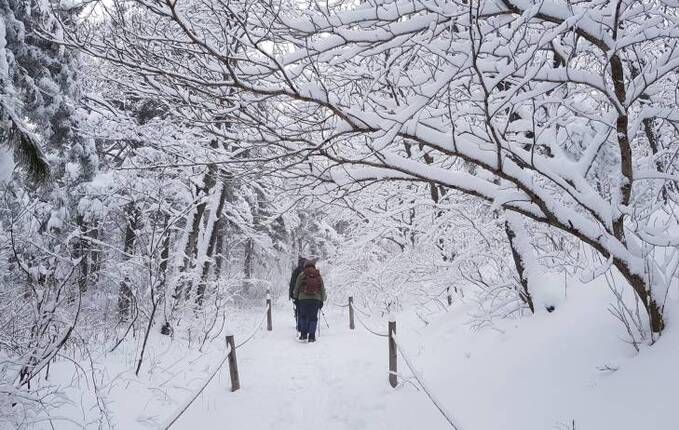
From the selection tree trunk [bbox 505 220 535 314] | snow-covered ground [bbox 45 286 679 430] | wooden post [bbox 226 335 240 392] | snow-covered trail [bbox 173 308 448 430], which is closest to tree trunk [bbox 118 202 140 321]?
snow-covered ground [bbox 45 286 679 430]

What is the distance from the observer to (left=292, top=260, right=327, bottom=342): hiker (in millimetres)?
10084

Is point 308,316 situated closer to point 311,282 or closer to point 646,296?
point 311,282

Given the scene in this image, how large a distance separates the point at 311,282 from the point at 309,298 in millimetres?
379

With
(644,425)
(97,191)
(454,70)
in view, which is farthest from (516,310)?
(97,191)

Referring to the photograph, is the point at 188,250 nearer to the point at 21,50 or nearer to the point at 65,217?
the point at 65,217

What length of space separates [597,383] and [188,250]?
9.02m

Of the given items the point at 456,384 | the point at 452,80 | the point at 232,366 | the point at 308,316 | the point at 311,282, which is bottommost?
the point at 232,366

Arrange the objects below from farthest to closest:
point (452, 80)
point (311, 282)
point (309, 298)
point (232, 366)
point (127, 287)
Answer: point (311, 282) < point (309, 298) < point (127, 287) < point (232, 366) < point (452, 80)

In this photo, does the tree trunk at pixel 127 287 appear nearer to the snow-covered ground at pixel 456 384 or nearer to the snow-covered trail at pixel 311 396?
the snow-covered ground at pixel 456 384

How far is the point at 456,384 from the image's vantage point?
17.8 ft

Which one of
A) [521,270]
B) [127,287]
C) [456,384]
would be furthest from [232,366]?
[521,270]

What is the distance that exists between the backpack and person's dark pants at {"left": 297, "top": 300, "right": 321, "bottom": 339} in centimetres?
24

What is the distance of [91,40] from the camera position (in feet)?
10.6

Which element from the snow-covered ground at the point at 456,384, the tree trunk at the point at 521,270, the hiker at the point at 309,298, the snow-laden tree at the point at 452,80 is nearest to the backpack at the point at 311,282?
the hiker at the point at 309,298
